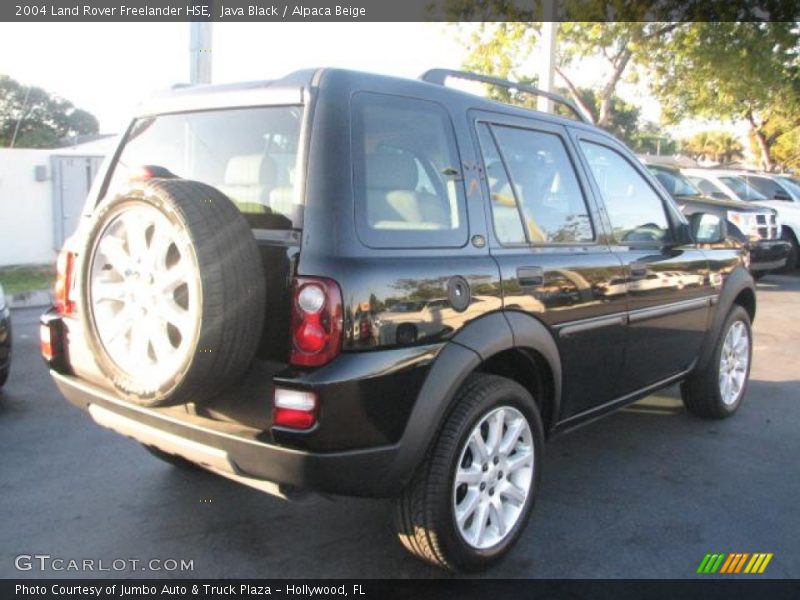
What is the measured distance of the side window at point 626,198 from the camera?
3.87 metres

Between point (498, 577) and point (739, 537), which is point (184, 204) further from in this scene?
point (739, 537)

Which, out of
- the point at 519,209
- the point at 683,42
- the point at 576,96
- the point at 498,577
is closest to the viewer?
the point at 498,577

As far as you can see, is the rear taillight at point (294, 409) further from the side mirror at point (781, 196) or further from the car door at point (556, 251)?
the side mirror at point (781, 196)

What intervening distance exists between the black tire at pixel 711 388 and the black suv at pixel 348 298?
1.55 metres

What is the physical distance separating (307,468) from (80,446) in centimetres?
242

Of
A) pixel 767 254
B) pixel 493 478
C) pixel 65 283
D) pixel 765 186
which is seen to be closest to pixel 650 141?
pixel 765 186

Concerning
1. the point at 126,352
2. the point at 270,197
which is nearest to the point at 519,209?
the point at 270,197

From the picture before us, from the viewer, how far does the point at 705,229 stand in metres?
4.55

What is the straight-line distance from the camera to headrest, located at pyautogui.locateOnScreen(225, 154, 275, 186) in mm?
2828

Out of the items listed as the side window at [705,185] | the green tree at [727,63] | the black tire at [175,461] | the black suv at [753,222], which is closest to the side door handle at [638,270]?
the black tire at [175,461]

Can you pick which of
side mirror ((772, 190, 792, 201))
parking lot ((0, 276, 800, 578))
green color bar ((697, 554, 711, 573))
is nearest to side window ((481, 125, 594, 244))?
parking lot ((0, 276, 800, 578))

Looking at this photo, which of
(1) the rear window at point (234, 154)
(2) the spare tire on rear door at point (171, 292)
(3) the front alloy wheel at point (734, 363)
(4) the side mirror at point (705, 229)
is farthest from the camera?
(3) the front alloy wheel at point (734, 363)

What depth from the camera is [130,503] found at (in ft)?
11.6

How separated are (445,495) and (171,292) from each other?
1236 mm
